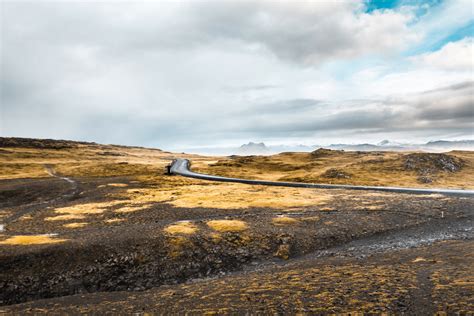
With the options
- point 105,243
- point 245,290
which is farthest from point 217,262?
point 105,243

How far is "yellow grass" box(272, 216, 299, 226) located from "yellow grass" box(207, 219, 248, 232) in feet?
14.0

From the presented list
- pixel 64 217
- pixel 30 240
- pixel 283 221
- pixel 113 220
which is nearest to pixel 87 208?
pixel 64 217

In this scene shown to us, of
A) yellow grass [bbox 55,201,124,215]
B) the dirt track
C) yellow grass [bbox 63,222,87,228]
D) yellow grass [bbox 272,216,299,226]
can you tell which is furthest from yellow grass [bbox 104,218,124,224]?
yellow grass [bbox 272,216,299,226]

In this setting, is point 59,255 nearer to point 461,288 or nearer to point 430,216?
point 461,288

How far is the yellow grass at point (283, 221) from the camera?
40281 millimetres

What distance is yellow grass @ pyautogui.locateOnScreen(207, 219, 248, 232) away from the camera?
37219 millimetres

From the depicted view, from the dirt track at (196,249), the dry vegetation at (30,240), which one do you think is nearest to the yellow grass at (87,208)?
the dirt track at (196,249)

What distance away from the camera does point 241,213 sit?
47219 millimetres

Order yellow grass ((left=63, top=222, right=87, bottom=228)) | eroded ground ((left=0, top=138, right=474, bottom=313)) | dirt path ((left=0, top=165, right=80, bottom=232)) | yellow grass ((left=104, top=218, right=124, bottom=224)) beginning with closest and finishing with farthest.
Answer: eroded ground ((left=0, top=138, right=474, bottom=313)) < yellow grass ((left=63, top=222, right=87, bottom=228)) < yellow grass ((left=104, top=218, right=124, bottom=224)) < dirt path ((left=0, top=165, right=80, bottom=232))

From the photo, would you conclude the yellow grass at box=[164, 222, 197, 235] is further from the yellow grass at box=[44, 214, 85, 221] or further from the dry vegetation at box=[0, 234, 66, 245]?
the yellow grass at box=[44, 214, 85, 221]

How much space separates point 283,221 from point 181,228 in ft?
43.1

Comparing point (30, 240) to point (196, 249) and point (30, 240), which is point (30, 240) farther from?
point (196, 249)

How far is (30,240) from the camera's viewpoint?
33656mm

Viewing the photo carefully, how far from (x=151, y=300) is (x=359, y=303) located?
13.4 m
